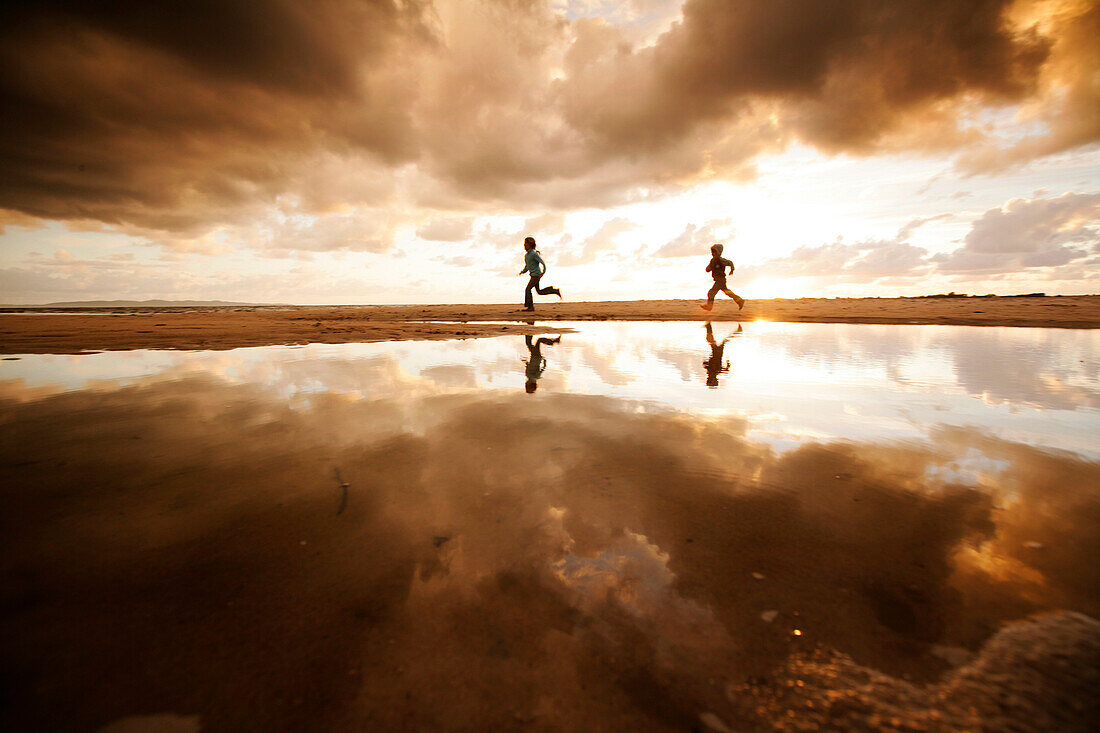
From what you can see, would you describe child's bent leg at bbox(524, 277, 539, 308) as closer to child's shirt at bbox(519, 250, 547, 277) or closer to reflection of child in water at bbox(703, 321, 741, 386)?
child's shirt at bbox(519, 250, 547, 277)

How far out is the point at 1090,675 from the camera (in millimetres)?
1193

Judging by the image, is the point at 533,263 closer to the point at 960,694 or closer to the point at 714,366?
the point at 714,366

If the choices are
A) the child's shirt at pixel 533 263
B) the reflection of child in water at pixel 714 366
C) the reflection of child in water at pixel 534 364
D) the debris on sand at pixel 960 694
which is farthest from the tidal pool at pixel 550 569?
the child's shirt at pixel 533 263

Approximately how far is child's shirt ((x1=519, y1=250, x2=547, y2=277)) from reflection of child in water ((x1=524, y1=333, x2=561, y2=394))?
6950mm

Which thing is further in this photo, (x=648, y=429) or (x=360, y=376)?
(x=360, y=376)

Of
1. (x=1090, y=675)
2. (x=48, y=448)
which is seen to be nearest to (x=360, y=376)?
(x=48, y=448)

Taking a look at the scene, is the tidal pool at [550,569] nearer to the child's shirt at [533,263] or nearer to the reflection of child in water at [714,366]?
the reflection of child in water at [714,366]

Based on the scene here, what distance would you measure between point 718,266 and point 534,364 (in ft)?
39.5

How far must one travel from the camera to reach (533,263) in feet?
53.1

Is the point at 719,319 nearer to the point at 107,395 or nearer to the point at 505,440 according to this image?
the point at 505,440

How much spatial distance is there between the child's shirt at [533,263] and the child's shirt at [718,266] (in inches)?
238

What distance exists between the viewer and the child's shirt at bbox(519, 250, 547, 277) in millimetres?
15957

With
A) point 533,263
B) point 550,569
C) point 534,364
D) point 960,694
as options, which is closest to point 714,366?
point 534,364

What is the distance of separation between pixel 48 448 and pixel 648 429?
4.18 meters
